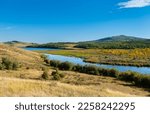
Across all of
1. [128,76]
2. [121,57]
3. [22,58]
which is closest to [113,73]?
[128,76]

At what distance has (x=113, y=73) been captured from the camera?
53656 mm

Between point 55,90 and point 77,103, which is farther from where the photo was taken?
point 55,90

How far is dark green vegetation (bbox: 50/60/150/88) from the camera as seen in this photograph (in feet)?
144

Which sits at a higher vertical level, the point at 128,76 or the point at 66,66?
the point at 66,66

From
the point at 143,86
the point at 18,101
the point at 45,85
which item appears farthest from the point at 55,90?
the point at 143,86

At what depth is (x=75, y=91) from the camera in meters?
19.0

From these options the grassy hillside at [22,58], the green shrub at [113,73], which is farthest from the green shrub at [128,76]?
the grassy hillside at [22,58]

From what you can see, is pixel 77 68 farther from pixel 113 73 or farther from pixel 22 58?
pixel 22 58

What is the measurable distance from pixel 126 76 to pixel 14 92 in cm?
3486

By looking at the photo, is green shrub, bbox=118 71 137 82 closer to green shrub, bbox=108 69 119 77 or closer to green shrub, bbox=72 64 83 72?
green shrub, bbox=108 69 119 77

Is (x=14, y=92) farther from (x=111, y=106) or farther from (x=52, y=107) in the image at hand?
(x=111, y=106)

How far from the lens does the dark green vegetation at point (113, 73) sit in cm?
4394

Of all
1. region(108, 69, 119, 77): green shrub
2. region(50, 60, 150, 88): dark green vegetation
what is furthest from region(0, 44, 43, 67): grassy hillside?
region(108, 69, 119, 77): green shrub

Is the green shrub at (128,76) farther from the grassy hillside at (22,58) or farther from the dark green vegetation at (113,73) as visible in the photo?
the grassy hillside at (22,58)
